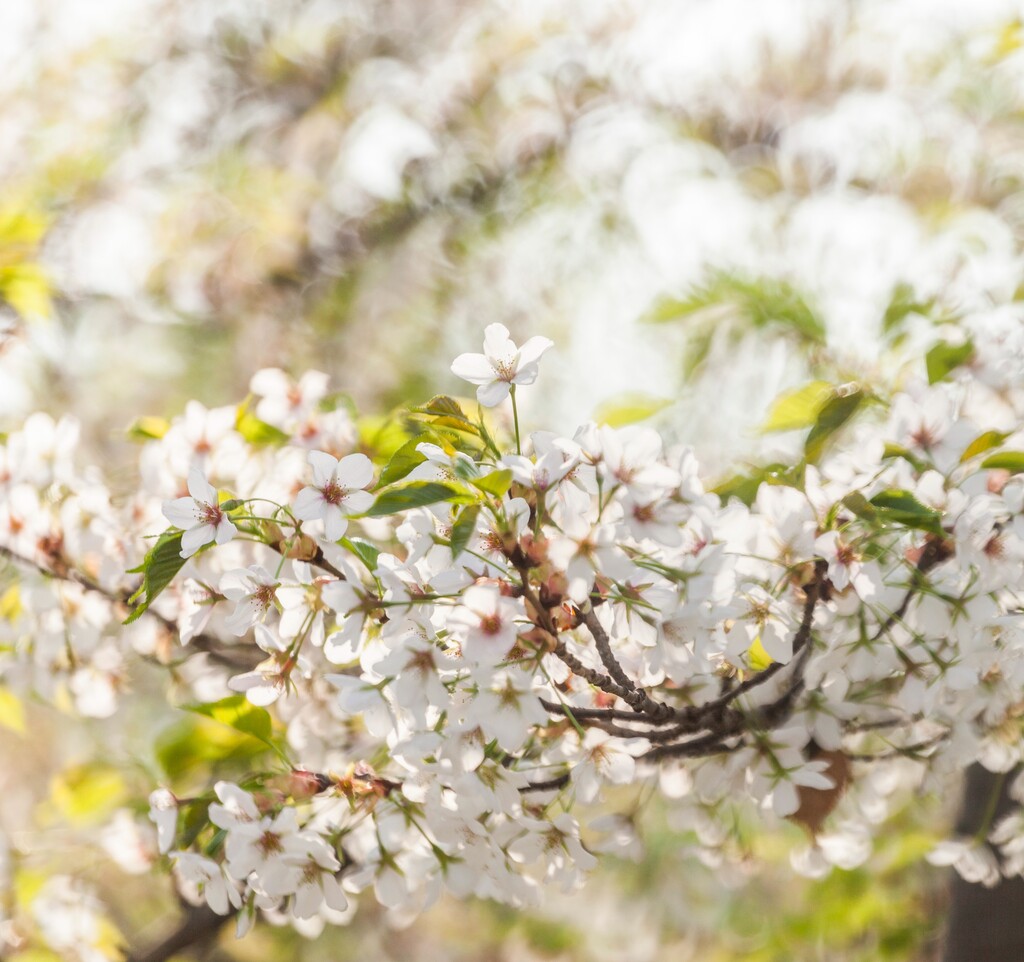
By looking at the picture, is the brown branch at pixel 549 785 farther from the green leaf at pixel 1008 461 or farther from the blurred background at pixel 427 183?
the blurred background at pixel 427 183

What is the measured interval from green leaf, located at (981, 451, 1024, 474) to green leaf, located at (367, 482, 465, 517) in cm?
33

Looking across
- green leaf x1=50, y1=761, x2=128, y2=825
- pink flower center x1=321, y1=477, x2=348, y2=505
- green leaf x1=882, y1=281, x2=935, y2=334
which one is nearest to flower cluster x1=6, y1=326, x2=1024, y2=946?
pink flower center x1=321, y1=477, x2=348, y2=505

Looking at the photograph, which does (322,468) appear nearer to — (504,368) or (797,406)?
(504,368)

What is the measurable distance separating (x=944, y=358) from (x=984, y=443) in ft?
0.56

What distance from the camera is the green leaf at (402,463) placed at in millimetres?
509

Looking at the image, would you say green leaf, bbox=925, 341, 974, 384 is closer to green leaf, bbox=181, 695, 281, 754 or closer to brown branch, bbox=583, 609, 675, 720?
brown branch, bbox=583, 609, 675, 720

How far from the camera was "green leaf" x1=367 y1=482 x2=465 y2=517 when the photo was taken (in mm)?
459

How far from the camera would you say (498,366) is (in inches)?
21.6

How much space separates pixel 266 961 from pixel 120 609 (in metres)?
2.20

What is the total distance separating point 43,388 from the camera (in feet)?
8.16

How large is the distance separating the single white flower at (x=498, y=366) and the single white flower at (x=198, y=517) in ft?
0.49

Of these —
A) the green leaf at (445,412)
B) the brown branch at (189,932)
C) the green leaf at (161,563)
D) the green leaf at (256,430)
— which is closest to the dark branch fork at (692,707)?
the green leaf at (445,412)

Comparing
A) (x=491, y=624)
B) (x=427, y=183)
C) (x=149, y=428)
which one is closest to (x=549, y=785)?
(x=491, y=624)

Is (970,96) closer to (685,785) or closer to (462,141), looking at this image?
(462,141)
